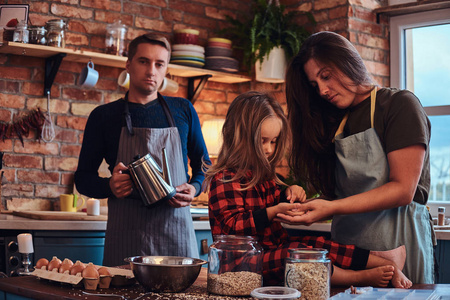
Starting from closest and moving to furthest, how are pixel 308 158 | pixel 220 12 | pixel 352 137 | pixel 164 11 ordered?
pixel 352 137 < pixel 308 158 < pixel 164 11 < pixel 220 12

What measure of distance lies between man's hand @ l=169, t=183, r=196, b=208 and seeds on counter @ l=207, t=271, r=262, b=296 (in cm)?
99

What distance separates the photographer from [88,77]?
3.37 meters

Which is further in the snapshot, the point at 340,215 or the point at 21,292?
the point at 340,215

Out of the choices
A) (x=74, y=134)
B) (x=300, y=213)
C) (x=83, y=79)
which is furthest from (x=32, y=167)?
(x=300, y=213)

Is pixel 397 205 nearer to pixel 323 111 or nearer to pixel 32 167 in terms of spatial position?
pixel 323 111

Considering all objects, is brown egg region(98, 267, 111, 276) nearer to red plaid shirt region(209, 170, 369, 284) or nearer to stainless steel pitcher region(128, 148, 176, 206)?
red plaid shirt region(209, 170, 369, 284)

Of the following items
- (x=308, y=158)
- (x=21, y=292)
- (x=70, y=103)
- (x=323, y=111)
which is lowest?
(x=21, y=292)

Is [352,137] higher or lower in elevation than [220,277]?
higher

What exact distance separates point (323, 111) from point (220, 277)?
775mm

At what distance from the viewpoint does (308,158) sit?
1.87 m

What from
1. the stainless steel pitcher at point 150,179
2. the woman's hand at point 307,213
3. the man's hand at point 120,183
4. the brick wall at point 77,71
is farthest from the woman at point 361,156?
the brick wall at point 77,71

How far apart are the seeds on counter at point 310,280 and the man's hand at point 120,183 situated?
1043 mm

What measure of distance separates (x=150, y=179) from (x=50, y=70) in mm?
1617

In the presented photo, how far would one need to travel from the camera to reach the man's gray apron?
7.75ft
